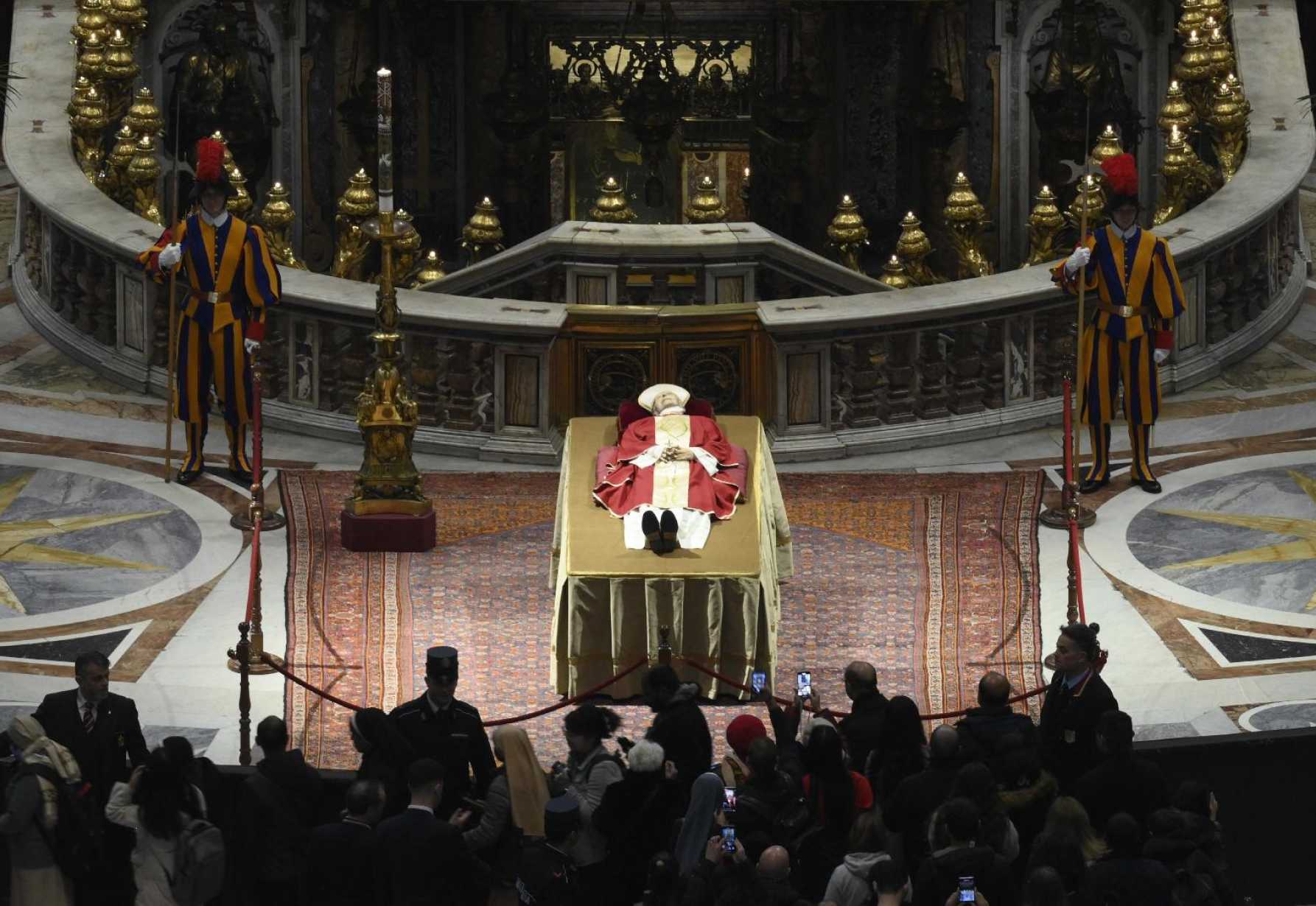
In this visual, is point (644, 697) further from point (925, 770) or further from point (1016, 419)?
point (1016, 419)

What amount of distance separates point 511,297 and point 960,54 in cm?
644

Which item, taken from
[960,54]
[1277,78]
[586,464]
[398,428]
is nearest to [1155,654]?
[586,464]

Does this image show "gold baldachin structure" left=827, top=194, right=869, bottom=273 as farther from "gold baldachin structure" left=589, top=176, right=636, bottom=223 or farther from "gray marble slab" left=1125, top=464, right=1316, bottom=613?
"gray marble slab" left=1125, top=464, right=1316, bottom=613

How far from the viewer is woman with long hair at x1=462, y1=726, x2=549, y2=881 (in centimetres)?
1382

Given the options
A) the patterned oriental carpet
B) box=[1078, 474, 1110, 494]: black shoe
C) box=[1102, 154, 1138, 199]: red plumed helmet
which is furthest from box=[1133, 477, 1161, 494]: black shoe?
box=[1102, 154, 1138, 199]: red plumed helmet

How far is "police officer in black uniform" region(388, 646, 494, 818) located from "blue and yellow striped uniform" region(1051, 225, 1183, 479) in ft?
18.6

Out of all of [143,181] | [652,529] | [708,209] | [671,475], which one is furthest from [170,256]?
[708,209]

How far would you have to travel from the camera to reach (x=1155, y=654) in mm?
17156

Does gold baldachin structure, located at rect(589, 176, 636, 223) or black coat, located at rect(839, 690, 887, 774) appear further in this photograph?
gold baldachin structure, located at rect(589, 176, 636, 223)

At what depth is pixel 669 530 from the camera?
1648cm

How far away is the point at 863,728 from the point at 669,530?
248cm

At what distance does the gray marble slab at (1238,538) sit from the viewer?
59.2 feet

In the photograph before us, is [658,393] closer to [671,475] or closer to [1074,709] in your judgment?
[671,475]

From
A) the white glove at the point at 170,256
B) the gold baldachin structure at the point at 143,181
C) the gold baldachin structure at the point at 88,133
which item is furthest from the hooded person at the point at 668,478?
the gold baldachin structure at the point at 88,133
